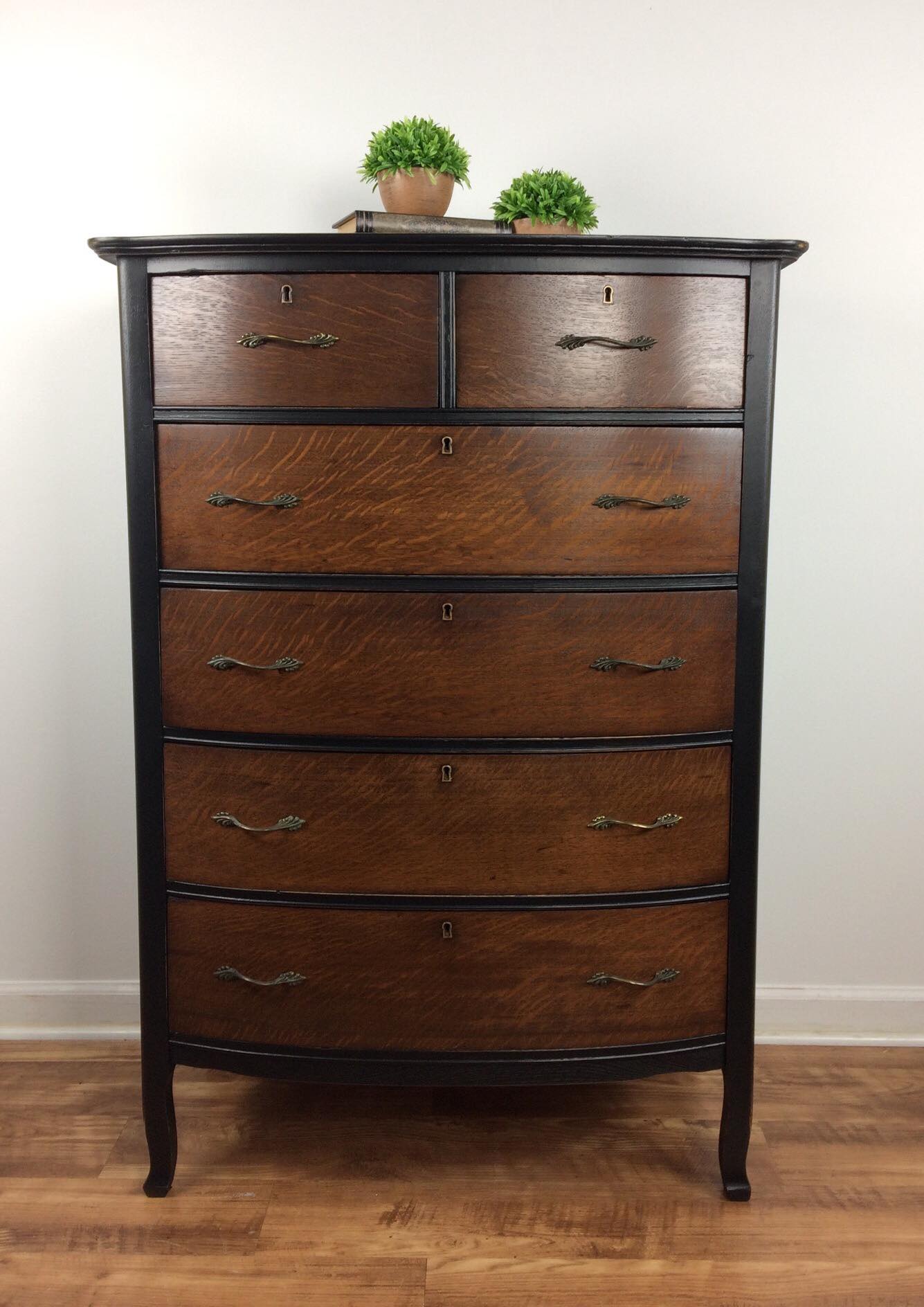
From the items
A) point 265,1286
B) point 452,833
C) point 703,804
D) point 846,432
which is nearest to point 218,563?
point 452,833

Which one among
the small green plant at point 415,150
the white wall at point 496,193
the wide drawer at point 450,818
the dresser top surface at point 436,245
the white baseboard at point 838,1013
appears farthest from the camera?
the white baseboard at point 838,1013

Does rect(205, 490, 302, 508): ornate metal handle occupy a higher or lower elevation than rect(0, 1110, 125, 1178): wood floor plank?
higher

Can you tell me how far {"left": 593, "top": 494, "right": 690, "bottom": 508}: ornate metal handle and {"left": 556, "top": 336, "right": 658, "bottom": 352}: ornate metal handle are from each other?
219 mm

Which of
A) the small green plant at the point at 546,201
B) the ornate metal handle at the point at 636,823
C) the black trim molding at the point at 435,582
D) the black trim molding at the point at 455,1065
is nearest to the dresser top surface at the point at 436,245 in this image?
the small green plant at the point at 546,201

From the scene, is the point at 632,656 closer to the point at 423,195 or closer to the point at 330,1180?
the point at 423,195

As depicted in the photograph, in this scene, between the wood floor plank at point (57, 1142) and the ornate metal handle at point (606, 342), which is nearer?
the ornate metal handle at point (606, 342)

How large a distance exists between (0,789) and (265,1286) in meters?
1.20

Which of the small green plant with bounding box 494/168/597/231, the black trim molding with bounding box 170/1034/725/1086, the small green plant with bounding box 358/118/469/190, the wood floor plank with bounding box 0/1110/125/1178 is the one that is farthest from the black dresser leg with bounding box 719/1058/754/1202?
the small green plant with bounding box 358/118/469/190

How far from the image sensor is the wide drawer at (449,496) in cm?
161

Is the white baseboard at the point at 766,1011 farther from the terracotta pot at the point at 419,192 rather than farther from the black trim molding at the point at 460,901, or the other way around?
the terracotta pot at the point at 419,192

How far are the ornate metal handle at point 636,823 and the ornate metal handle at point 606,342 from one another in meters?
0.71

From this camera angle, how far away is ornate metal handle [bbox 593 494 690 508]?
1622 millimetres

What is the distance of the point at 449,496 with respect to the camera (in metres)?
1.61

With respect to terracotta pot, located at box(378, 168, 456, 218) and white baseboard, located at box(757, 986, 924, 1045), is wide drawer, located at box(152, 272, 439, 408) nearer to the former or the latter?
terracotta pot, located at box(378, 168, 456, 218)
